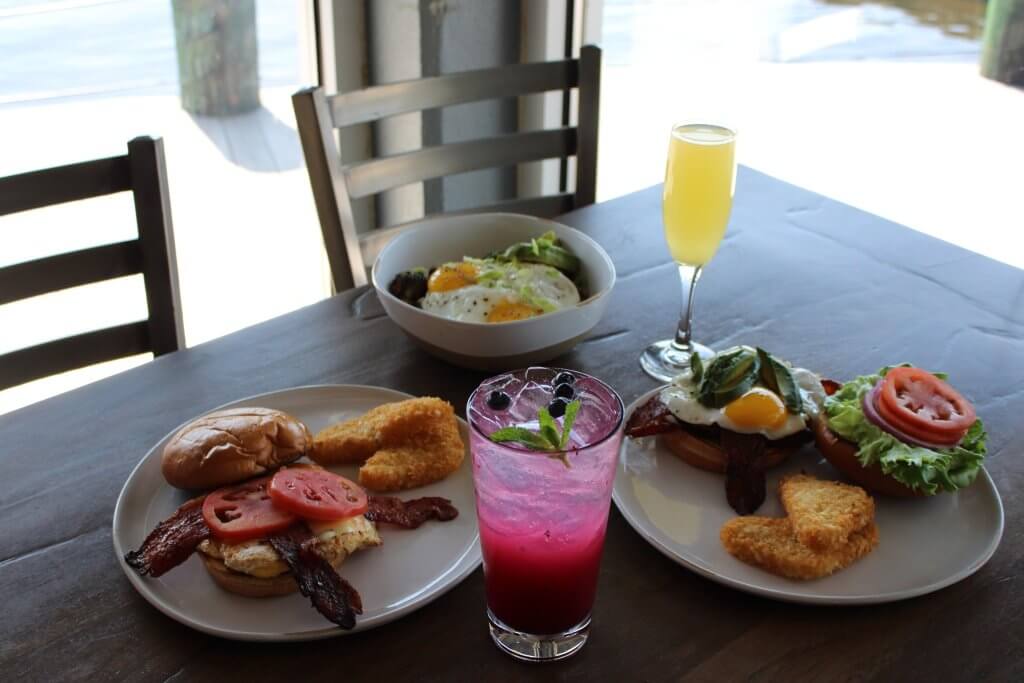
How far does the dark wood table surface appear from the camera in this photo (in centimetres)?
92

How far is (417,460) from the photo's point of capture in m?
1.16

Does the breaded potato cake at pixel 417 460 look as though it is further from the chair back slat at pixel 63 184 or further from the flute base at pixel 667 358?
the chair back slat at pixel 63 184

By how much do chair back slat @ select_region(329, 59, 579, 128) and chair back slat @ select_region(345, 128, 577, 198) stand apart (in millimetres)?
94

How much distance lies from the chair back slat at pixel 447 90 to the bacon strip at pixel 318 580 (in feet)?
3.61

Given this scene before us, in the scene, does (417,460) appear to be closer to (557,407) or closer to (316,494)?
(316,494)

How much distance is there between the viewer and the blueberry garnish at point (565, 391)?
92 cm

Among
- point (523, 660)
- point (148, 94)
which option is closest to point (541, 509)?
point (523, 660)

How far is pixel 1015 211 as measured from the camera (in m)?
4.00

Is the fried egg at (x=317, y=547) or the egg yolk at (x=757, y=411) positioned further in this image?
the egg yolk at (x=757, y=411)

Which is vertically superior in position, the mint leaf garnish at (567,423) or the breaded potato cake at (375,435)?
the mint leaf garnish at (567,423)

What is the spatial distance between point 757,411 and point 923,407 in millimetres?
204

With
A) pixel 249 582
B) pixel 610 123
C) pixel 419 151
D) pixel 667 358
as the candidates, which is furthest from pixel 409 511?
pixel 610 123

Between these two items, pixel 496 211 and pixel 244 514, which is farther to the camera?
pixel 496 211

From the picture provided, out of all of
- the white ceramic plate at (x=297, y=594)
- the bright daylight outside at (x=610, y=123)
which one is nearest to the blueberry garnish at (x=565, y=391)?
the white ceramic plate at (x=297, y=594)
